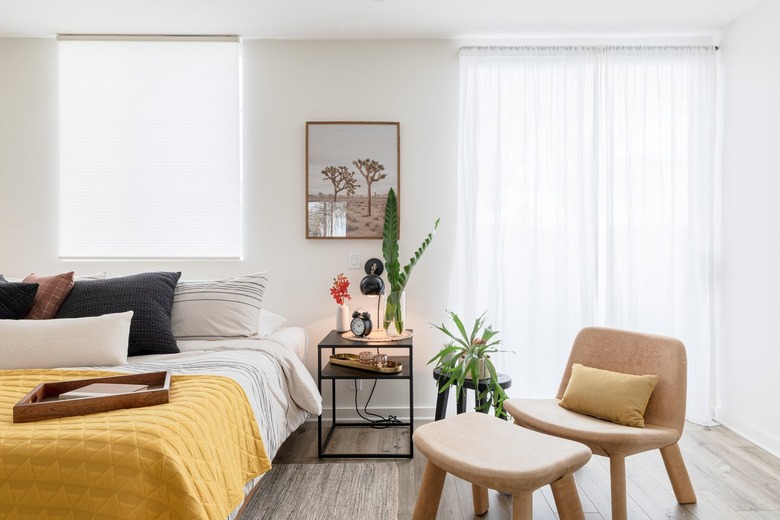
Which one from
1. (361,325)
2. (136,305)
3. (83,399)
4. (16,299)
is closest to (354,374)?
(361,325)

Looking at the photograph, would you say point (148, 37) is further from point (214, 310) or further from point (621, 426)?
point (621, 426)

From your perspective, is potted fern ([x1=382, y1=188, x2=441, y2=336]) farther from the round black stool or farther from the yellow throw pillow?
the yellow throw pillow

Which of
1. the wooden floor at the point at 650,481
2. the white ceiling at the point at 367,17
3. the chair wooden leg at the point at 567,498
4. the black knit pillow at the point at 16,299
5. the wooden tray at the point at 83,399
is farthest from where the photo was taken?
the white ceiling at the point at 367,17

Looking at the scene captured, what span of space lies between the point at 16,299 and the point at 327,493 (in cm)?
170

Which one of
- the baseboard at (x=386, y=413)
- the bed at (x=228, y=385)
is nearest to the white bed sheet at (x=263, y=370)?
the bed at (x=228, y=385)

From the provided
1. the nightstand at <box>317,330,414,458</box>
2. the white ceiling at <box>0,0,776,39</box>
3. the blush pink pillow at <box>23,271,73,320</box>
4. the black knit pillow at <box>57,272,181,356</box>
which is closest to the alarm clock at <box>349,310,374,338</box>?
the nightstand at <box>317,330,414,458</box>

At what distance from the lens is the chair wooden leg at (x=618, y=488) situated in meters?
1.82

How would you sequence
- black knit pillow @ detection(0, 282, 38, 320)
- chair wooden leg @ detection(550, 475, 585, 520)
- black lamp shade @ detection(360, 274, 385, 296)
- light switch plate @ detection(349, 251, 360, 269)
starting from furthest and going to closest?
light switch plate @ detection(349, 251, 360, 269) → black lamp shade @ detection(360, 274, 385, 296) → black knit pillow @ detection(0, 282, 38, 320) → chair wooden leg @ detection(550, 475, 585, 520)

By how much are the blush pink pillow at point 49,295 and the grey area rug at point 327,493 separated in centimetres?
130

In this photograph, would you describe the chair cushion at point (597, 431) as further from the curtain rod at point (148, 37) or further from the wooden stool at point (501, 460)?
the curtain rod at point (148, 37)

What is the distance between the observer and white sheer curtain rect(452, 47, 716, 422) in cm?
311

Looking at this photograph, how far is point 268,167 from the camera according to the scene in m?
3.18

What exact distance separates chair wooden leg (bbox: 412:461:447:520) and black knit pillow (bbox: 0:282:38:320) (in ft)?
6.51

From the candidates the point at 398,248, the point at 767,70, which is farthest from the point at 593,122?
the point at 398,248
